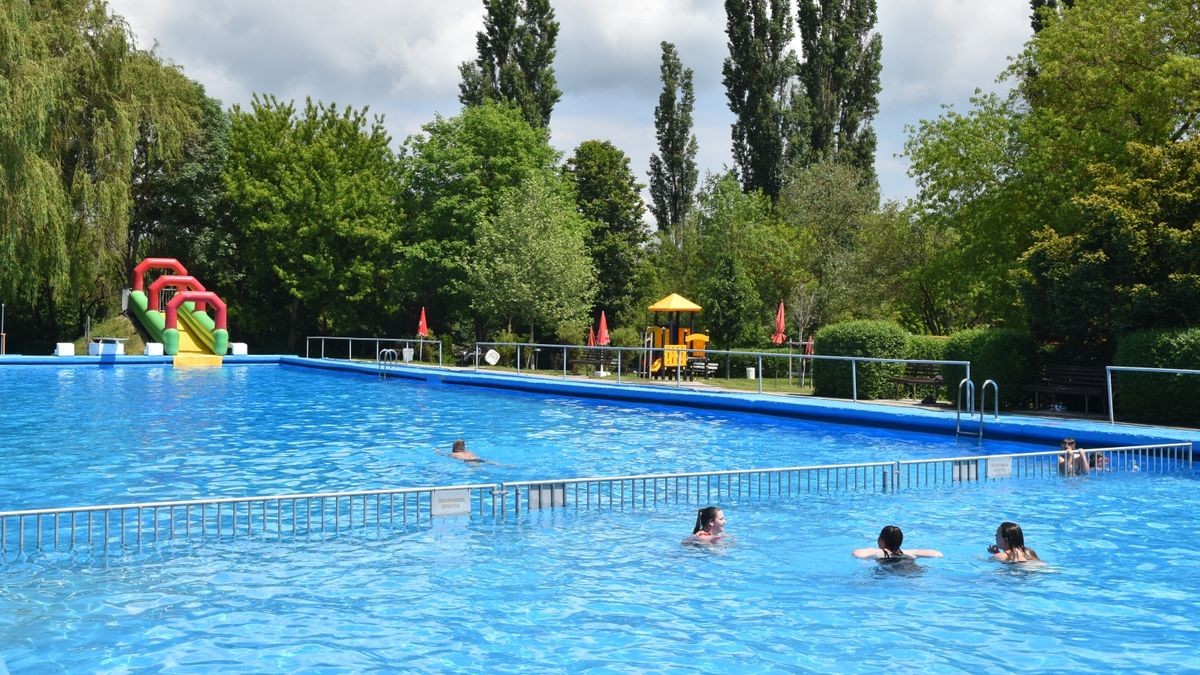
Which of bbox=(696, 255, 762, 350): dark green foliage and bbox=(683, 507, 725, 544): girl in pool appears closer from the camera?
bbox=(683, 507, 725, 544): girl in pool

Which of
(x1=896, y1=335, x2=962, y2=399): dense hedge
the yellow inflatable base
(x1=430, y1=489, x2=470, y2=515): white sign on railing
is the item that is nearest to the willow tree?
the yellow inflatable base

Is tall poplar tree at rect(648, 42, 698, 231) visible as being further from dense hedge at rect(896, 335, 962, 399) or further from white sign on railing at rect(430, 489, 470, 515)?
white sign on railing at rect(430, 489, 470, 515)

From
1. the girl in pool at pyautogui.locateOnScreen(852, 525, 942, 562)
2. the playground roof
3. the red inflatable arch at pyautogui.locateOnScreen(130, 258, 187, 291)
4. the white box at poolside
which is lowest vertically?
the girl in pool at pyautogui.locateOnScreen(852, 525, 942, 562)

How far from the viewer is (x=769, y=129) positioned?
54.1m

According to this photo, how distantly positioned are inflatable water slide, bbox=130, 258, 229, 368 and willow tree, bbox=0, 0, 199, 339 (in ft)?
5.47

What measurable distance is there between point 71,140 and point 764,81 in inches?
1258

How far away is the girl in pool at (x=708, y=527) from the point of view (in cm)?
978

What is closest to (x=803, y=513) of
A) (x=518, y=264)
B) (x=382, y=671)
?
(x=382, y=671)

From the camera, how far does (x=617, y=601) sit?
26.8 feet

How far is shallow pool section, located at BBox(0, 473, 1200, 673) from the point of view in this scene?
22.7 feet

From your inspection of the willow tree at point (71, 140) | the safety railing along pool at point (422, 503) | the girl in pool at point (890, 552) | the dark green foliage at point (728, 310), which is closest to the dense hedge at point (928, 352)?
the safety railing along pool at point (422, 503)

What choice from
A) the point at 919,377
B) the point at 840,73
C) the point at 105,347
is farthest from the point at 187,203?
the point at 919,377

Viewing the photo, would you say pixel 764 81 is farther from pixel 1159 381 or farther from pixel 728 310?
pixel 1159 381


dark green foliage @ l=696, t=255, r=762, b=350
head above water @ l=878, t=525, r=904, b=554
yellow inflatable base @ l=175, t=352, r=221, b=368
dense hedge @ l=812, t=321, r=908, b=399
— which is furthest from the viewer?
dark green foliage @ l=696, t=255, r=762, b=350
